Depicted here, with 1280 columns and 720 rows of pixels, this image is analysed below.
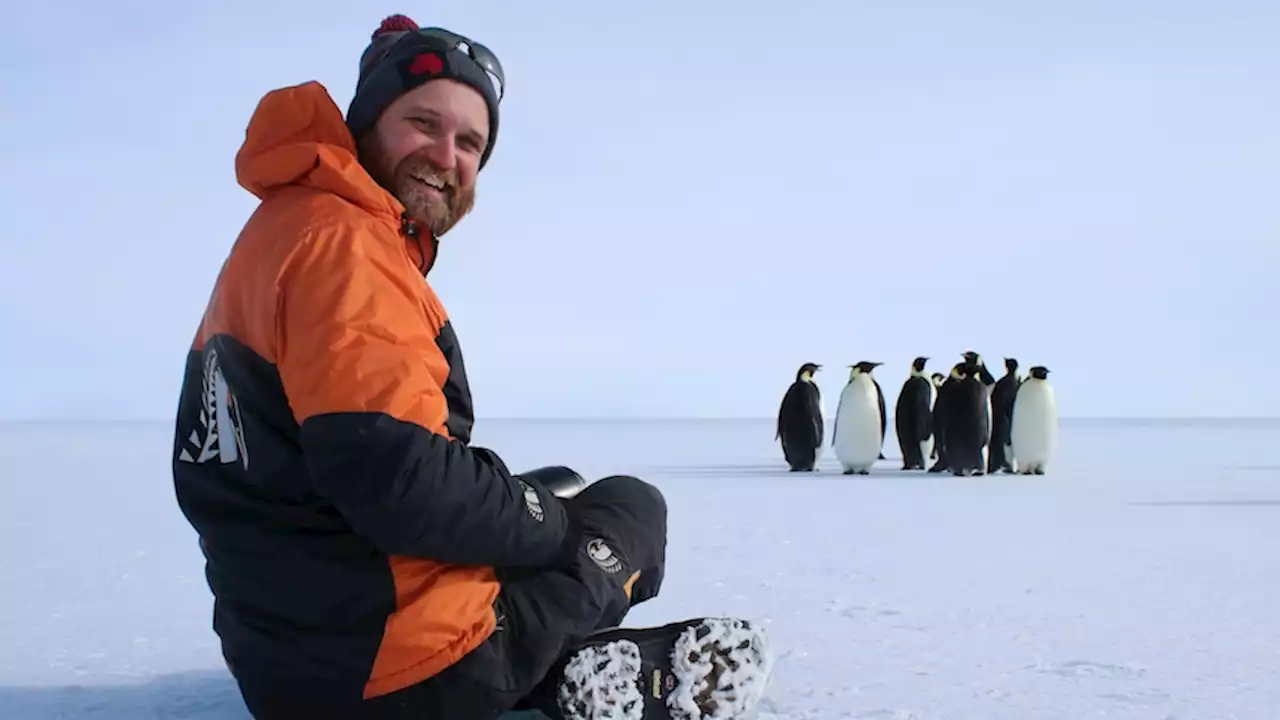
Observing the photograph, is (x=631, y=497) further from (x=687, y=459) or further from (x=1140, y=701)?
(x=687, y=459)

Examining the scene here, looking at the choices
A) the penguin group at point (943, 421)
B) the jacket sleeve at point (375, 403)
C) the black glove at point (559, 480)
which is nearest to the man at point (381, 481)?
the jacket sleeve at point (375, 403)

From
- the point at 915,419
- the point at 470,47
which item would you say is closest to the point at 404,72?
the point at 470,47

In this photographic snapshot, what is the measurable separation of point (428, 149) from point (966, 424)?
32.4 ft

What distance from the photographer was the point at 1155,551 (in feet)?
15.4

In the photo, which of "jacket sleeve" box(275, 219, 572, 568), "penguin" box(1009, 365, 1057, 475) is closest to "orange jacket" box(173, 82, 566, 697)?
"jacket sleeve" box(275, 219, 572, 568)

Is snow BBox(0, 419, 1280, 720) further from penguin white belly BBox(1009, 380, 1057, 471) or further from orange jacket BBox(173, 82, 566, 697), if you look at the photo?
penguin white belly BBox(1009, 380, 1057, 471)

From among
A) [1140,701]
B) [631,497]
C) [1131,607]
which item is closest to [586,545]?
[631,497]

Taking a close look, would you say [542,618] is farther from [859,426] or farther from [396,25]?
[859,426]

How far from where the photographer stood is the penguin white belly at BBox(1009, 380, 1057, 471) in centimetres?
1123

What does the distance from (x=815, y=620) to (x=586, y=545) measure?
4.34 feet

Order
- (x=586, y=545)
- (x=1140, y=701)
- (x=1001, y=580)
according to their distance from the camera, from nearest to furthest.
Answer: (x=586, y=545)
(x=1140, y=701)
(x=1001, y=580)

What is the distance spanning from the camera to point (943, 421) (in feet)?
37.7

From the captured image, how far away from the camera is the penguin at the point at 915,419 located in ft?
39.7

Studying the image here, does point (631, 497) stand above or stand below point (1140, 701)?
above
